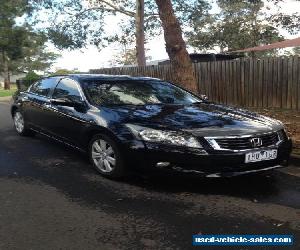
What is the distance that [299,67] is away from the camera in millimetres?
13141

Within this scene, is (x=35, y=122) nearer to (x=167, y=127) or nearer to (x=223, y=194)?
(x=167, y=127)

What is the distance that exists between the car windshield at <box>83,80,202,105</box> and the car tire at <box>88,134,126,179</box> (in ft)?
2.05

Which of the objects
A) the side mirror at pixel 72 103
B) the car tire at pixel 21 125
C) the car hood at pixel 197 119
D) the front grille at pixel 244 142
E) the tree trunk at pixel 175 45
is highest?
the tree trunk at pixel 175 45

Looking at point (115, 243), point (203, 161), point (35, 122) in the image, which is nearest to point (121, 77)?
point (35, 122)

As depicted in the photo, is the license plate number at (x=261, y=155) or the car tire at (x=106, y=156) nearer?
the license plate number at (x=261, y=155)

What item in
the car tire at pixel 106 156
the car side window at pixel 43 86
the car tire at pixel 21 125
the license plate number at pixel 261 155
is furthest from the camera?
the car tire at pixel 21 125

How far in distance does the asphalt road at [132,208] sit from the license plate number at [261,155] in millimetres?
392

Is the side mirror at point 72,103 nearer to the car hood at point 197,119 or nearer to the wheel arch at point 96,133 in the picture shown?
the wheel arch at point 96,133

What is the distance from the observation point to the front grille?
5.03 meters

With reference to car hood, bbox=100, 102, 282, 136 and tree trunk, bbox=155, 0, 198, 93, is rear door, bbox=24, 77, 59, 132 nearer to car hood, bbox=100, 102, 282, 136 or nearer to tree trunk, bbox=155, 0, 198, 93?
car hood, bbox=100, 102, 282, 136

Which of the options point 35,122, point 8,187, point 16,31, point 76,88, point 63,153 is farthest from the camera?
point 16,31

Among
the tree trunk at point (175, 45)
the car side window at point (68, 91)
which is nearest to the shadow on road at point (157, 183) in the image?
the car side window at point (68, 91)

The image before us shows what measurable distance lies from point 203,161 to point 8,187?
2389mm

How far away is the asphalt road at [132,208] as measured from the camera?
392 cm
